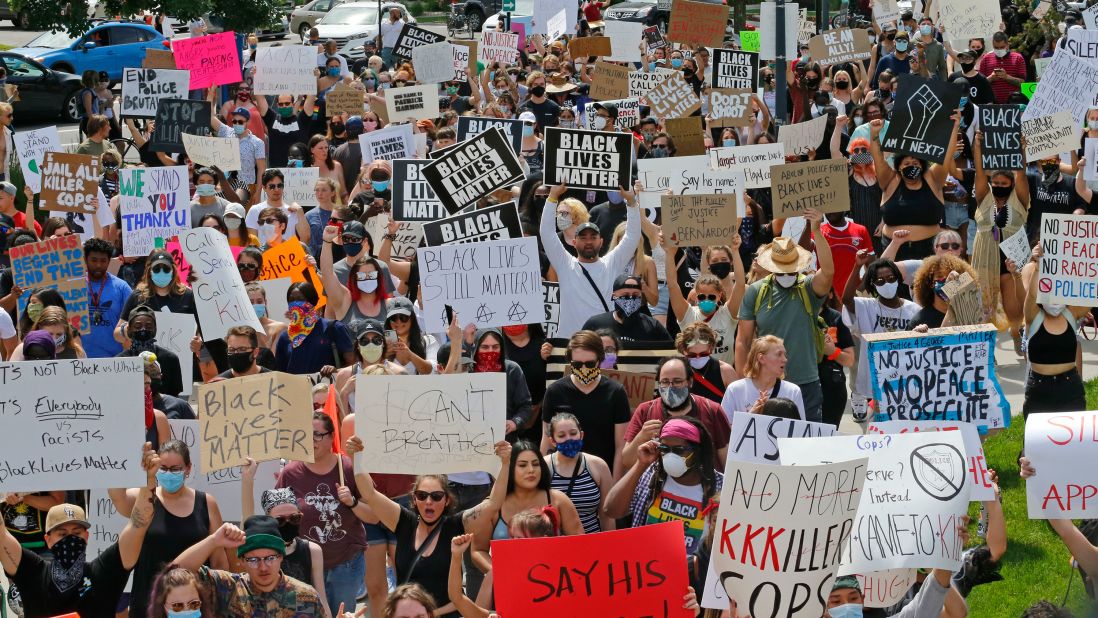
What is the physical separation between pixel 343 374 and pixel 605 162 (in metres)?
3.40

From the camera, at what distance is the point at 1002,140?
12695 millimetres

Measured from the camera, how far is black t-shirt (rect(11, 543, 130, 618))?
682 centimetres

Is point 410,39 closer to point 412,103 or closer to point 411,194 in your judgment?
point 412,103

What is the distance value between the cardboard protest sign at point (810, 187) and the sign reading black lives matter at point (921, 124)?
A: 1422mm

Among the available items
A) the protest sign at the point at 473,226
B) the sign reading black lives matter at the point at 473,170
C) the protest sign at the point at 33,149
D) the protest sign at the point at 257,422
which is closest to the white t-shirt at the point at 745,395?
the protest sign at the point at 257,422

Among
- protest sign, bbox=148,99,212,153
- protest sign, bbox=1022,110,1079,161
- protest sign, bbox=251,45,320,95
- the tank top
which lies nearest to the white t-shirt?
the tank top

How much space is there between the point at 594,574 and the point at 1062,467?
2.19 meters

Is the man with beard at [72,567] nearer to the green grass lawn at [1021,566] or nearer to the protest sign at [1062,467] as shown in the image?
the protest sign at [1062,467]

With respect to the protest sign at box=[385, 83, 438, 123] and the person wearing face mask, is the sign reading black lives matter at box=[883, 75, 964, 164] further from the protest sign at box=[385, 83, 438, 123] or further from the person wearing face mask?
the person wearing face mask

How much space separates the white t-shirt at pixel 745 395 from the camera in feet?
26.9

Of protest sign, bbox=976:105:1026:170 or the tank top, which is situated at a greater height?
protest sign, bbox=976:105:1026:170

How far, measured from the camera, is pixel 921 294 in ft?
31.6

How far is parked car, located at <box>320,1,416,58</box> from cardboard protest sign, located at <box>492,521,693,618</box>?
2744 cm

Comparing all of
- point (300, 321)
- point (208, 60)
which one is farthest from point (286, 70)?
point (300, 321)
